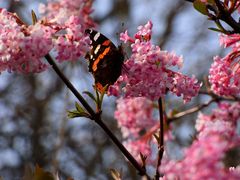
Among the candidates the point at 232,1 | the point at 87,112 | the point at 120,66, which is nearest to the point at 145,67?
the point at 120,66

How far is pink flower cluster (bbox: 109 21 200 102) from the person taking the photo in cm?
235

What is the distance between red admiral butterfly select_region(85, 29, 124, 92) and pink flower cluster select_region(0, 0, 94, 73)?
0.11 metres

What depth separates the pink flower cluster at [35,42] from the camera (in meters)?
2.24

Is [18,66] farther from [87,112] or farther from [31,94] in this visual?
[31,94]

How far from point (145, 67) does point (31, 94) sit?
372 inches

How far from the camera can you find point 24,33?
2334 mm

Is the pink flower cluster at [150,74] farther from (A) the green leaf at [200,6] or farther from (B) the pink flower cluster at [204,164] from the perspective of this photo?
(B) the pink flower cluster at [204,164]

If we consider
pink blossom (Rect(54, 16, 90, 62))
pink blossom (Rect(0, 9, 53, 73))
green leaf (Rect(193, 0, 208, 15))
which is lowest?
green leaf (Rect(193, 0, 208, 15))

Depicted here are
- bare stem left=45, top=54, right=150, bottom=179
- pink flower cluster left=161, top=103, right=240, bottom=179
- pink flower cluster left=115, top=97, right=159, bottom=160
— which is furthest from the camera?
pink flower cluster left=115, top=97, right=159, bottom=160

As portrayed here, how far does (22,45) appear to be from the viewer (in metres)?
2.23

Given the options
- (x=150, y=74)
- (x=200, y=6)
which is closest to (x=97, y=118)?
(x=150, y=74)

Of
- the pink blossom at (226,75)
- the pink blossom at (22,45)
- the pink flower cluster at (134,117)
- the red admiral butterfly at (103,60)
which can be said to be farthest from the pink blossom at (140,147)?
the pink blossom at (22,45)

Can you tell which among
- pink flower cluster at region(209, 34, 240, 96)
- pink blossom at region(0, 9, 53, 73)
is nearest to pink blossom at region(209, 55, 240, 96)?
pink flower cluster at region(209, 34, 240, 96)

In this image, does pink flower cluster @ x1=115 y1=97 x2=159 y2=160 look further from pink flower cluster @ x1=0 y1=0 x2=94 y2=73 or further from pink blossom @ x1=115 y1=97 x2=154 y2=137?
pink flower cluster @ x1=0 y1=0 x2=94 y2=73
